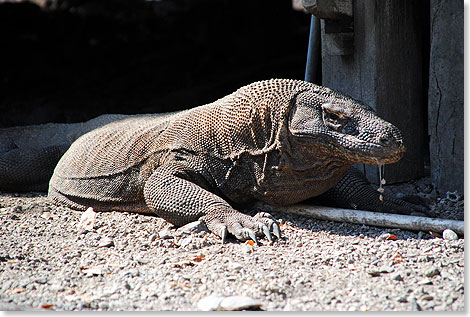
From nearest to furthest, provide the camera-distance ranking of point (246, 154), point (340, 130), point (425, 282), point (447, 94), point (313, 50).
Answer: point (425, 282) < point (340, 130) < point (246, 154) < point (447, 94) < point (313, 50)

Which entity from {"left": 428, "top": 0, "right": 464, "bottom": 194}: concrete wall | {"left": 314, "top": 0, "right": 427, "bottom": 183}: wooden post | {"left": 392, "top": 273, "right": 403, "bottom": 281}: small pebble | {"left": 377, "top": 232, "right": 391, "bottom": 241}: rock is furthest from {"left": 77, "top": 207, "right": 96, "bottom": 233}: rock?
{"left": 428, "top": 0, "right": 464, "bottom": 194}: concrete wall

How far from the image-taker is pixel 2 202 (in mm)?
5492

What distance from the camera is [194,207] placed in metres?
4.25

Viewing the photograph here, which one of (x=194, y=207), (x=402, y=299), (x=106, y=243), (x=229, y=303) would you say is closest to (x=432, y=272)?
(x=402, y=299)

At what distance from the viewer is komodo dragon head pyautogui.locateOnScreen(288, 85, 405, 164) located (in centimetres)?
385

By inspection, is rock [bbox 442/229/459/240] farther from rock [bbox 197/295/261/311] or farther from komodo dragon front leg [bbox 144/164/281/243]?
rock [bbox 197/295/261/311]

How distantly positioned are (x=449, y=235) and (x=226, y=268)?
1.56 meters

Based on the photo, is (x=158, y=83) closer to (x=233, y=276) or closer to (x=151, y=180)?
(x=151, y=180)

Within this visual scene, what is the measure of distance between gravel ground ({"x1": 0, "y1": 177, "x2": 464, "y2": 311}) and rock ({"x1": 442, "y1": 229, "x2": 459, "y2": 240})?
1.9 inches

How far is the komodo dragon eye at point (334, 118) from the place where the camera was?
4.00 m

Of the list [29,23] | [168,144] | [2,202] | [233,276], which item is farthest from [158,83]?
[233,276]

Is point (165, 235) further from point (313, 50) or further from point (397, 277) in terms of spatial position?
point (313, 50)

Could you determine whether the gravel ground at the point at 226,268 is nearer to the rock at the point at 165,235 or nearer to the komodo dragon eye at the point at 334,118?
the rock at the point at 165,235

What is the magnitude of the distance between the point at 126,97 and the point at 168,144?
5.91 metres
